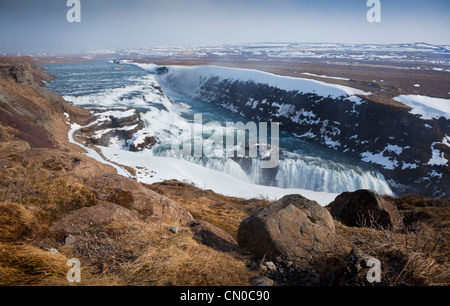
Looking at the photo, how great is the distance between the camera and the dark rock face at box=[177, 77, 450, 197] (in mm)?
26203

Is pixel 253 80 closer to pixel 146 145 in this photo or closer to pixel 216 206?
pixel 146 145

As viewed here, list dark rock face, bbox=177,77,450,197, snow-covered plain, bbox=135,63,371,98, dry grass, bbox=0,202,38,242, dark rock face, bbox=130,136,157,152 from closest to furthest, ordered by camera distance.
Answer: dry grass, bbox=0,202,38,242
dark rock face, bbox=177,77,450,197
dark rock face, bbox=130,136,157,152
snow-covered plain, bbox=135,63,371,98

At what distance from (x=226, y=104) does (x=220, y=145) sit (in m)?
28.4

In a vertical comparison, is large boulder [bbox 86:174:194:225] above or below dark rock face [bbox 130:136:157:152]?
above

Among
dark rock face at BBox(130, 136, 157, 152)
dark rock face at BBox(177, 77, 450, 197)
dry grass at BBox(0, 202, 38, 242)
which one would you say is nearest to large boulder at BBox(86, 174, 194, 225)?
dry grass at BBox(0, 202, 38, 242)

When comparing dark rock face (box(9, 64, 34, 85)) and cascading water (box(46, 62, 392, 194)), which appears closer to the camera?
cascading water (box(46, 62, 392, 194))

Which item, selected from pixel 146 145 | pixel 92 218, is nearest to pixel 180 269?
pixel 92 218

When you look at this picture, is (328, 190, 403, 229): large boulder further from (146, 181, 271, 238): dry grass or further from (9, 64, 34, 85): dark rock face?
(9, 64, 34, 85): dark rock face

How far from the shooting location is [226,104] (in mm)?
56312

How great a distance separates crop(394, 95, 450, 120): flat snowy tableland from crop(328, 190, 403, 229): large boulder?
32243mm

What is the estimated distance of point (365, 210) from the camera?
910cm

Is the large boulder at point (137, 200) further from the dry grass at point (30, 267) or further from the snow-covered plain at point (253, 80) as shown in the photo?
the snow-covered plain at point (253, 80)
